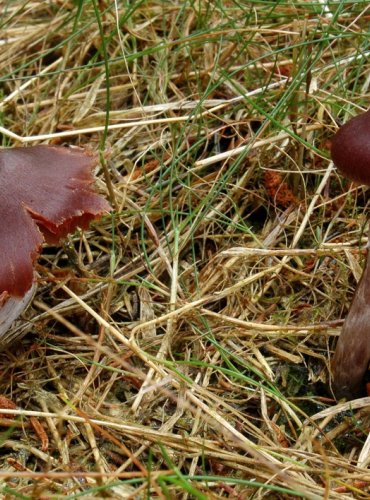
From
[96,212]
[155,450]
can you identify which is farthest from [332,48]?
[155,450]

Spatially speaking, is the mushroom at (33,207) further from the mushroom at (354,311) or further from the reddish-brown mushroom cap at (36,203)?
the mushroom at (354,311)

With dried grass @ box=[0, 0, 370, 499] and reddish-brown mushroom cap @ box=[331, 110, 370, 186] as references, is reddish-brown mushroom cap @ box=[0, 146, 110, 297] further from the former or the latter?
reddish-brown mushroom cap @ box=[331, 110, 370, 186]

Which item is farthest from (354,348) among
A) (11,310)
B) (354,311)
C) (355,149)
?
(11,310)

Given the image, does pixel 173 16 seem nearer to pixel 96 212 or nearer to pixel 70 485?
pixel 96 212

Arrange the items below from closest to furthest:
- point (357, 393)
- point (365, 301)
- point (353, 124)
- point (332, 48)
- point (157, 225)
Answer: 1. point (353, 124)
2. point (365, 301)
3. point (357, 393)
4. point (157, 225)
5. point (332, 48)

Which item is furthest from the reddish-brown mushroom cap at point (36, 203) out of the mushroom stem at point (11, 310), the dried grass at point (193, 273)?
the dried grass at point (193, 273)

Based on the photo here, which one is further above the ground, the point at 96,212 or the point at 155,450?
the point at 96,212
